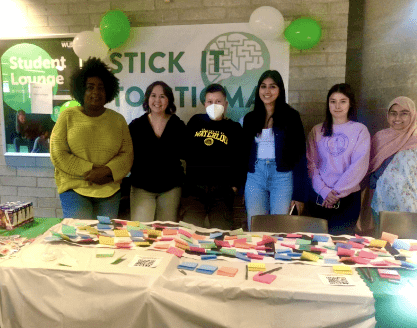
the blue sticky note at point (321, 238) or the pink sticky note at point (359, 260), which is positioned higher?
the blue sticky note at point (321, 238)

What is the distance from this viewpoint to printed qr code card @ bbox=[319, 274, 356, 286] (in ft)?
4.01

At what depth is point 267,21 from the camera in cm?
277

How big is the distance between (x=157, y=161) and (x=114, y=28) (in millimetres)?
1153

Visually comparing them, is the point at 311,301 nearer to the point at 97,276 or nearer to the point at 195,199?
the point at 97,276

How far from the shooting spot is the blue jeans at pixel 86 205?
2330mm

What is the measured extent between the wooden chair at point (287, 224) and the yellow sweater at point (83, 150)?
3.23ft

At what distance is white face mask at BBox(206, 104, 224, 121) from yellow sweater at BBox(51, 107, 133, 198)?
64 centimetres

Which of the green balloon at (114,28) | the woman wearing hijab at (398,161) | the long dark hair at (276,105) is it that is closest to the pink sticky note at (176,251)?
the long dark hair at (276,105)

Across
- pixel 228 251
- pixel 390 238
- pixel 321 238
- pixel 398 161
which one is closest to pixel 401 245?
pixel 390 238

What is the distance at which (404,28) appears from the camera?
3.00m

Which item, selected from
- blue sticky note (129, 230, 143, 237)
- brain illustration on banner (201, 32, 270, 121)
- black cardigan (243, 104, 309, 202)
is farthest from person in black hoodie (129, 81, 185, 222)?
blue sticky note (129, 230, 143, 237)

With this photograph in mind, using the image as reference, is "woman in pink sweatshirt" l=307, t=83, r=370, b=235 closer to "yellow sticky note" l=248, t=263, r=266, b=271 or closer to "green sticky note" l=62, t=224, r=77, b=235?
"yellow sticky note" l=248, t=263, r=266, b=271

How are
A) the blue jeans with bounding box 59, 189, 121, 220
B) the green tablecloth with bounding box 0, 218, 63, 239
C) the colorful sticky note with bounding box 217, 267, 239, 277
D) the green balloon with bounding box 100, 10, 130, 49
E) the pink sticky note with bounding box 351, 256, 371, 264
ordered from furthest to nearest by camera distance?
the green balloon with bounding box 100, 10, 130, 49
the blue jeans with bounding box 59, 189, 121, 220
the green tablecloth with bounding box 0, 218, 63, 239
the pink sticky note with bounding box 351, 256, 371, 264
the colorful sticky note with bounding box 217, 267, 239, 277

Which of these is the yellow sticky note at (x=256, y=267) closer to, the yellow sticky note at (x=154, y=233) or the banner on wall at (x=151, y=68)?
the yellow sticky note at (x=154, y=233)
